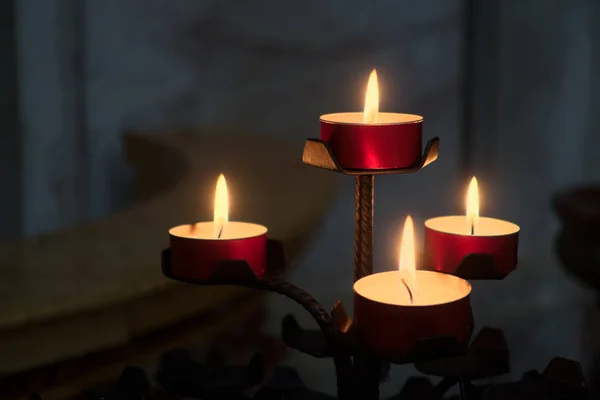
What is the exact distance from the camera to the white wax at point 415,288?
474mm

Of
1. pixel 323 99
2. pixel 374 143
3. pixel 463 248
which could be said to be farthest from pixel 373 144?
pixel 323 99

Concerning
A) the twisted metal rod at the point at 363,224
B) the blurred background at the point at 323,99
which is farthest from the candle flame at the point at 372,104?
the blurred background at the point at 323,99

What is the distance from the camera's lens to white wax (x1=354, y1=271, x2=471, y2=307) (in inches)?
18.7

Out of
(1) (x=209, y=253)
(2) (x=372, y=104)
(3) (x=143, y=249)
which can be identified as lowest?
(3) (x=143, y=249)

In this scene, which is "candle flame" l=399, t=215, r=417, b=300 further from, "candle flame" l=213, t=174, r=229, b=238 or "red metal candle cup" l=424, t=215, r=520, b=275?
"candle flame" l=213, t=174, r=229, b=238

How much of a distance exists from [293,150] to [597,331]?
27.9 inches

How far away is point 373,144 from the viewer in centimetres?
49

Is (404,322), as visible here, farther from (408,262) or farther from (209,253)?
(209,253)

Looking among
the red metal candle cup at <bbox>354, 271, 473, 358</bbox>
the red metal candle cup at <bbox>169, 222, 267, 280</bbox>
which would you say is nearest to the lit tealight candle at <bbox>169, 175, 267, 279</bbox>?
the red metal candle cup at <bbox>169, 222, 267, 280</bbox>

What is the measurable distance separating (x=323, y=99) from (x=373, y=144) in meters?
1.15

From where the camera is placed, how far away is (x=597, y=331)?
143 centimetres

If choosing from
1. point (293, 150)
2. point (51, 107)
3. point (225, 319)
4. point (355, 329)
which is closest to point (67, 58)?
point (51, 107)

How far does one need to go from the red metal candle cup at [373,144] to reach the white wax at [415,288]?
8 centimetres

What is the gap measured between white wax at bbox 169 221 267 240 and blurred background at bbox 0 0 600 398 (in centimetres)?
88
